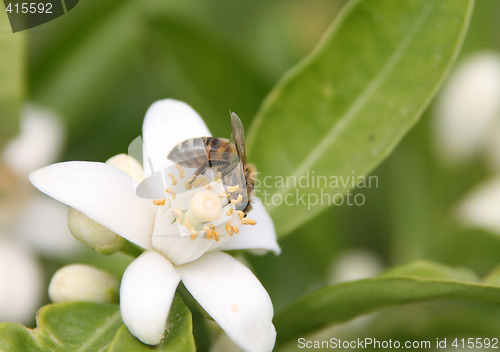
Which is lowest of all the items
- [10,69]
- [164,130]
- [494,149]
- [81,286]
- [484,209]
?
[484,209]

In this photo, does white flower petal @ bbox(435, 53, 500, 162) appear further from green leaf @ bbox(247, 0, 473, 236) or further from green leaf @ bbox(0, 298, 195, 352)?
green leaf @ bbox(0, 298, 195, 352)

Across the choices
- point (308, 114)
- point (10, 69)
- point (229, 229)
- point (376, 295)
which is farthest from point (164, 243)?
point (10, 69)

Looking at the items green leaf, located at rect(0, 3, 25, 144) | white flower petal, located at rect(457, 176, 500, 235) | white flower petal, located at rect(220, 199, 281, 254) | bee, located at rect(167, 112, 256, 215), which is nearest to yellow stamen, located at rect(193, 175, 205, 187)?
bee, located at rect(167, 112, 256, 215)

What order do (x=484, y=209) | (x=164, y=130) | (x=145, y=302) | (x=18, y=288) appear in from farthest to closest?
1. (x=484, y=209)
2. (x=18, y=288)
3. (x=164, y=130)
4. (x=145, y=302)

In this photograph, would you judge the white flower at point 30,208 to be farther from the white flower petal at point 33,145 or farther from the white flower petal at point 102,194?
the white flower petal at point 102,194

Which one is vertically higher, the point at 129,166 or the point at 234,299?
the point at 129,166

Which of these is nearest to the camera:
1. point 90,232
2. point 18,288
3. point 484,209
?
point 90,232

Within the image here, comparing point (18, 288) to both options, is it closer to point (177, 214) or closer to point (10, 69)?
point (10, 69)

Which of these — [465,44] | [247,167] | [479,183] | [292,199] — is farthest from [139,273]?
[465,44]
